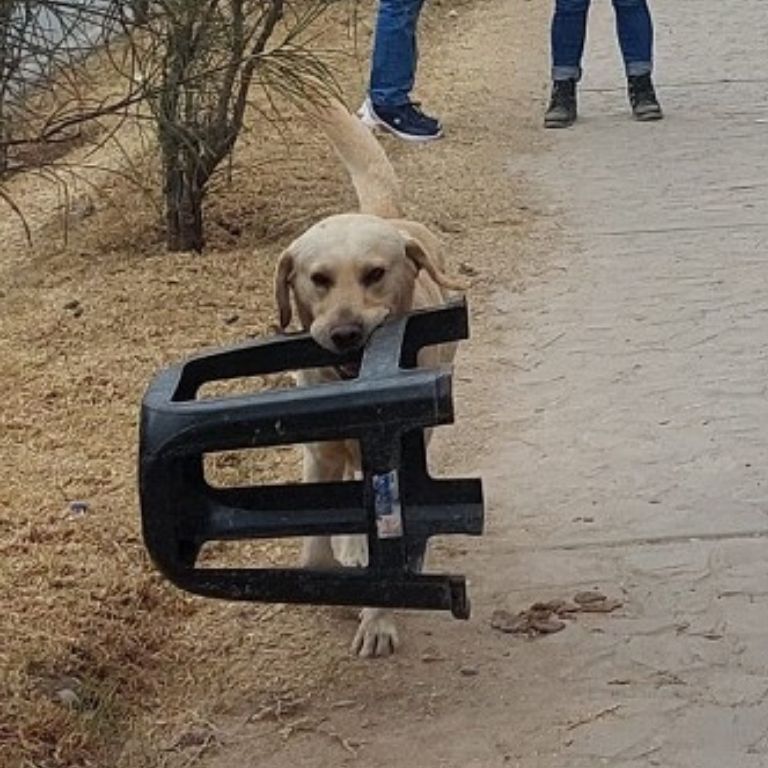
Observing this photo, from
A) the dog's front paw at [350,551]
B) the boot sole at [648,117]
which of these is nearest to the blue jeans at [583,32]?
the boot sole at [648,117]

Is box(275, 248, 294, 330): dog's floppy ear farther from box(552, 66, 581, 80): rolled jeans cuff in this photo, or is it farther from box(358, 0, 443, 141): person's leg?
box(552, 66, 581, 80): rolled jeans cuff

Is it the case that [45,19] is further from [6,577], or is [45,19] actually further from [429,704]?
[429,704]

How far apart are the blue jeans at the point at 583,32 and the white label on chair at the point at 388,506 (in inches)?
240

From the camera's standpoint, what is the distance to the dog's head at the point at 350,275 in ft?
12.8

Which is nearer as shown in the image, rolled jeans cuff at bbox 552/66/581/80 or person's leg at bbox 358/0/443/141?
person's leg at bbox 358/0/443/141

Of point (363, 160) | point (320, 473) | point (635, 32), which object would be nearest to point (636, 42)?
point (635, 32)

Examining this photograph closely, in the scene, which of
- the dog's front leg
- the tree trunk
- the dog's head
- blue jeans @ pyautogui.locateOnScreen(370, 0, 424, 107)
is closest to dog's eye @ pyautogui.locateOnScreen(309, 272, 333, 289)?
the dog's head

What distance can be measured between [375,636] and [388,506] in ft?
2.41

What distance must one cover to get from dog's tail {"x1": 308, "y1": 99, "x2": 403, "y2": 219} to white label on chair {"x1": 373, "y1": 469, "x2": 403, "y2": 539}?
1.92 metres

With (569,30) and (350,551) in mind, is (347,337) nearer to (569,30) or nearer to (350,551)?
(350,551)

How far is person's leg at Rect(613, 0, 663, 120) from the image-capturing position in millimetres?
9047

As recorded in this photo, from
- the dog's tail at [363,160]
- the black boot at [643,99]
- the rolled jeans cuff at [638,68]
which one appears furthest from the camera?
the black boot at [643,99]

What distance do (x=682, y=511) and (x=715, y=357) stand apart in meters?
1.27

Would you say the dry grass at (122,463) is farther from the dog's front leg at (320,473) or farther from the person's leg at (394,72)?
the person's leg at (394,72)
